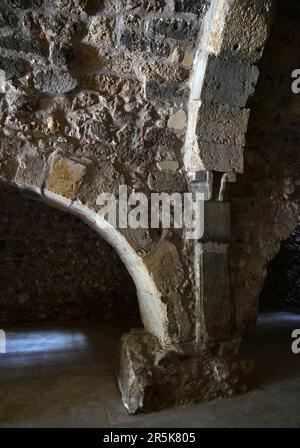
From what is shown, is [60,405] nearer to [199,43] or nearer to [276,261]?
[199,43]

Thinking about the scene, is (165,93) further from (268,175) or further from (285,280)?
(285,280)

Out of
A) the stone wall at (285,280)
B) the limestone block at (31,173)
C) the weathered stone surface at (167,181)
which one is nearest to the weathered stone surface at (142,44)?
the weathered stone surface at (167,181)

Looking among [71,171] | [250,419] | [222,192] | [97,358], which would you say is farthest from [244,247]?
[97,358]

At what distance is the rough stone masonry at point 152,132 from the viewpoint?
6.94ft

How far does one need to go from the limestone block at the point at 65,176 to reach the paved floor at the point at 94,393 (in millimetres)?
1299

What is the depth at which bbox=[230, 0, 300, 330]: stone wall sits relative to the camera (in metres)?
2.50

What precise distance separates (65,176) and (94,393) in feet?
4.79

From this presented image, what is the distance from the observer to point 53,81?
215 centimetres

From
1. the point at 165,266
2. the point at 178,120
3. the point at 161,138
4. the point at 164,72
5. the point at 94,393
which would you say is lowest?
the point at 94,393

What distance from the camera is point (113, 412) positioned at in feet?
7.15

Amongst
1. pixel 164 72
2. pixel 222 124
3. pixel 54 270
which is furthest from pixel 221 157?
pixel 54 270

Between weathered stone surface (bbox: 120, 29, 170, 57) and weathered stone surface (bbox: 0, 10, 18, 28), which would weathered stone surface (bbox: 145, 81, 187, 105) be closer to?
weathered stone surface (bbox: 120, 29, 170, 57)

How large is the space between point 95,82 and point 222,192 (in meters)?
1.05

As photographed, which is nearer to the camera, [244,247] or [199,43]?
[199,43]
